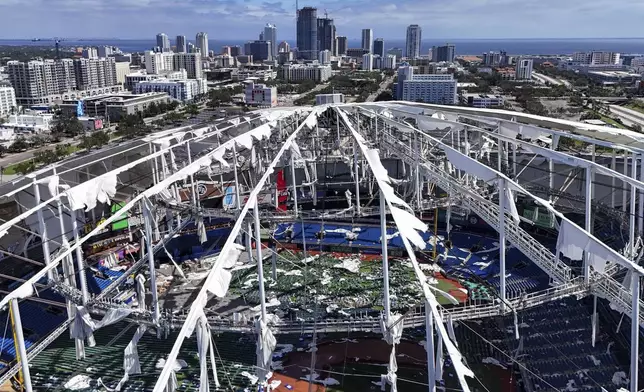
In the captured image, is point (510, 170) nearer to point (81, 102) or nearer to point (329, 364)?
point (329, 364)

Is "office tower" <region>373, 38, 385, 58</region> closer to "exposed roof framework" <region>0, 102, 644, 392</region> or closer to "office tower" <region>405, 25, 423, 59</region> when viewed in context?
"office tower" <region>405, 25, 423, 59</region>

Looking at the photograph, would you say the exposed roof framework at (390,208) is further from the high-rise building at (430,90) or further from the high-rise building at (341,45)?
the high-rise building at (341,45)

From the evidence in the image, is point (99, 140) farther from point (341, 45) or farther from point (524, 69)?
point (341, 45)

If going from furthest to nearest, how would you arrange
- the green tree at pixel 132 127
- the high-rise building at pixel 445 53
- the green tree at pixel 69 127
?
the high-rise building at pixel 445 53, the green tree at pixel 69 127, the green tree at pixel 132 127

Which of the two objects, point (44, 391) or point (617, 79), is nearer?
point (44, 391)

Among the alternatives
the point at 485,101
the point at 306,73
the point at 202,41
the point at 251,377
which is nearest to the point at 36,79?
the point at 306,73

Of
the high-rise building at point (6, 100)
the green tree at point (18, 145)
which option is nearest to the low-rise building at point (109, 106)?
the high-rise building at point (6, 100)

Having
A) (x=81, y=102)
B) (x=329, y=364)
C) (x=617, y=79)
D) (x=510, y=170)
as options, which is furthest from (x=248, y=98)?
(x=617, y=79)
